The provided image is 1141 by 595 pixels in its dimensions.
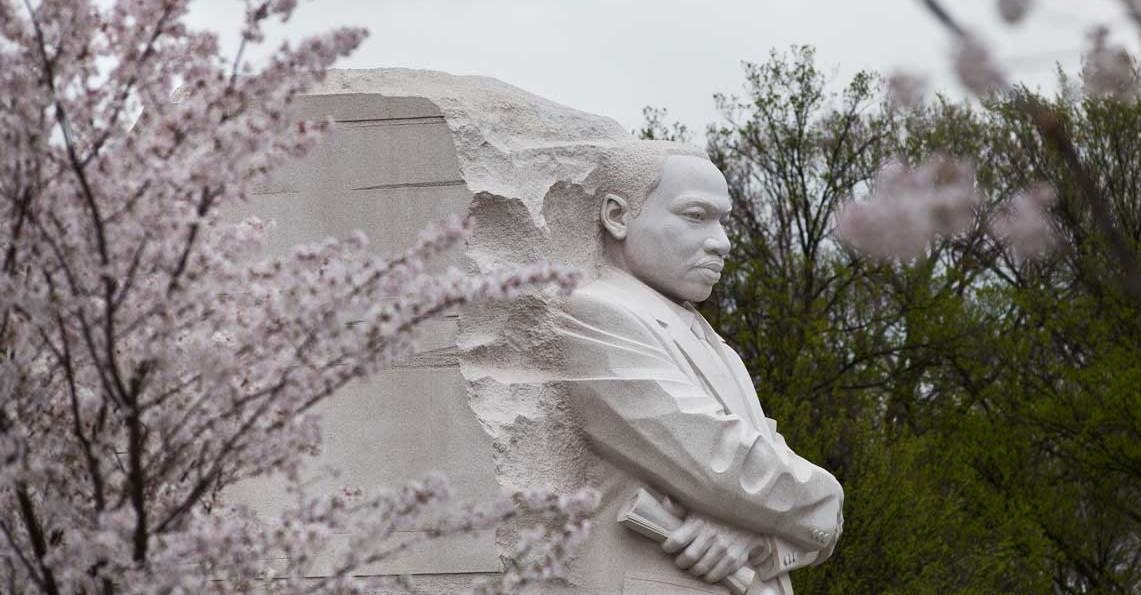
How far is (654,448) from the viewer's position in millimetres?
6504

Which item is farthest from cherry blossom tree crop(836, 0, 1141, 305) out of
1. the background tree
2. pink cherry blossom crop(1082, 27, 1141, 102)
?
the background tree

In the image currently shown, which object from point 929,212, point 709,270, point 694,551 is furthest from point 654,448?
point 929,212

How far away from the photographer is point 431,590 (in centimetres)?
633

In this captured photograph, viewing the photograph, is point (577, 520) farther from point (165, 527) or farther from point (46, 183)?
point (46, 183)

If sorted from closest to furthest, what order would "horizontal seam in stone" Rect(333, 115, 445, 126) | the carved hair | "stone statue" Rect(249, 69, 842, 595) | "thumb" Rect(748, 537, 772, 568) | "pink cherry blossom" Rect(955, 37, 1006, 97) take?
"pink cherry blossom" Rect(955, 37, 1006, 97) → "stone statue" Rect(249, 69, 842, 595) → "horizontal seam in stone" Rect(333, 115, 445, 126) → "thumb" Rect(748, 537, 772, 568) → the carved hair

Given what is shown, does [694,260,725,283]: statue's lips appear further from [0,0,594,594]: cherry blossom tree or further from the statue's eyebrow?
[0,0,594,594]: cherry blossom tree

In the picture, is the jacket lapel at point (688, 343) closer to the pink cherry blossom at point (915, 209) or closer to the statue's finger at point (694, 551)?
the statue's finger at point (694, 551)

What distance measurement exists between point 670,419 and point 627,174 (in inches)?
37.8

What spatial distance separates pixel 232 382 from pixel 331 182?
Answer: 87.3 inches

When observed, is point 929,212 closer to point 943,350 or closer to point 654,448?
point 654,448

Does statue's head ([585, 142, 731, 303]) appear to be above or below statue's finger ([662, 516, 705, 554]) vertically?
above

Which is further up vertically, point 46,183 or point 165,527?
point 46,183

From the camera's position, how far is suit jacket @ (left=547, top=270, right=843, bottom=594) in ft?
21.3

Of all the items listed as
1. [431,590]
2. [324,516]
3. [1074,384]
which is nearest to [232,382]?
[324,516]
